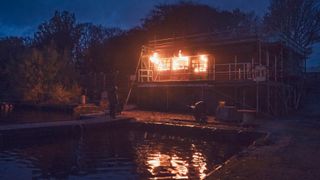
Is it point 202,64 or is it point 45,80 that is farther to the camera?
point 45,80

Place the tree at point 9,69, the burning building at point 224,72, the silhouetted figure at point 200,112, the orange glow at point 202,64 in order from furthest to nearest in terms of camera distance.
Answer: the tree at point 9,69 < the orange glow at point 202,64 < the burning building at point 224,72 < the silhouetted figure at point 200,112

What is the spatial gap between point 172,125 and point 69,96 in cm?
1835

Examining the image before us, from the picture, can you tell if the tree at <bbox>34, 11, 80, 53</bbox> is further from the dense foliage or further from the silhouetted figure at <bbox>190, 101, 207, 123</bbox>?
the silhouetted figure at <bbox>190, 101, 207, 123</bbox>

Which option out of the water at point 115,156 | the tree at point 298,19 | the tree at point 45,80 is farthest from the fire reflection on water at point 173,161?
the tree at point 298,19

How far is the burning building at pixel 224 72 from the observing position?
2617cm

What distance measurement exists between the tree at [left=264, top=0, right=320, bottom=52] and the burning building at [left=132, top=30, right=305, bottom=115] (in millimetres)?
11338

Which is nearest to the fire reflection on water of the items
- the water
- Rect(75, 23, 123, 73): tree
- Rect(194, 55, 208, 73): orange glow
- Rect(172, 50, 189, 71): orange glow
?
the water

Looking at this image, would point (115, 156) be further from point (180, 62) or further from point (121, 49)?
point (121, 49)

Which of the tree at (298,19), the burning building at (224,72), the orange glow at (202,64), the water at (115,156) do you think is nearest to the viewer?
the water at (115,156)

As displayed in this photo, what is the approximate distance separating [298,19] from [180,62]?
20.7 m

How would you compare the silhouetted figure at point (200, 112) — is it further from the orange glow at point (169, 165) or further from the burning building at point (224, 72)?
the orange glow at point (169, 165)

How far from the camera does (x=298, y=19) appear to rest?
44.4 meters

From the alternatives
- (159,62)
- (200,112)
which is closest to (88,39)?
(159,62)

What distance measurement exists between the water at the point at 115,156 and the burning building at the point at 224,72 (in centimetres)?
791
